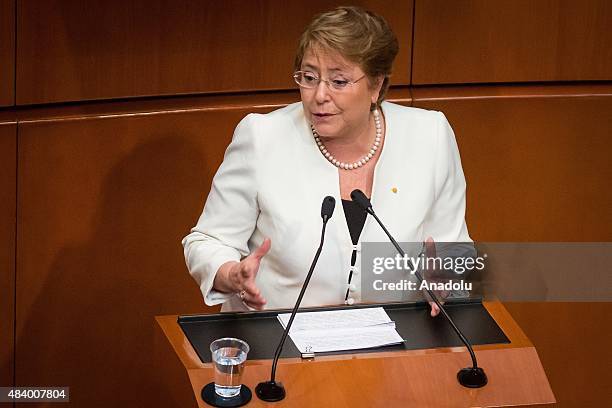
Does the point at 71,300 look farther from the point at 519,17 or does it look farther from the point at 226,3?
the point at 519,17

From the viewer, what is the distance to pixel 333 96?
3.13 meters

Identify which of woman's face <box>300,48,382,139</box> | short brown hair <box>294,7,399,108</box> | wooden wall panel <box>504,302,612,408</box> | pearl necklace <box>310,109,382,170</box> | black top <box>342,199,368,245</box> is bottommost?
wooden wall panel <box>504,302,612,408</box>

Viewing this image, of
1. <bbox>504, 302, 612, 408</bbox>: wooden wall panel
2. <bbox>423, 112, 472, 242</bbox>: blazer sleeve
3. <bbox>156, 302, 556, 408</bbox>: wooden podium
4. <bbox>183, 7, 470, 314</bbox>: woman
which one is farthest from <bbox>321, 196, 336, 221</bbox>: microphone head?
<bbox>504, 302, 612, 408</bbox>: wooden wall panel

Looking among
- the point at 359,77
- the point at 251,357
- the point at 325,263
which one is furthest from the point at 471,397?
the point at 359,77

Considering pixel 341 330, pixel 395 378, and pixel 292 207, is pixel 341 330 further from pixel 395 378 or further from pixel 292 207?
pixel 292 207

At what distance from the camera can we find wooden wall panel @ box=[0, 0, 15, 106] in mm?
3814

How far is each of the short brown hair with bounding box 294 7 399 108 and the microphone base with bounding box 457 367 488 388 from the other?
Answer: 2.94 ft

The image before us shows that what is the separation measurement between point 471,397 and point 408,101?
180cm

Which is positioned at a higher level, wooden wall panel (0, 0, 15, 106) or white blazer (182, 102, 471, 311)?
wooden wall panel (0, 0, 15, 106)

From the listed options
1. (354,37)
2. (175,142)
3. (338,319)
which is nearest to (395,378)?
(338,319)

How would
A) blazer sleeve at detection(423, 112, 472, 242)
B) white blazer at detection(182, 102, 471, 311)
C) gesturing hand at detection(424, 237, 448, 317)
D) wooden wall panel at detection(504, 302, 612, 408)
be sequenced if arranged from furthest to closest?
wooden wall panel at detection(504, 302, 612, 408) → blazer sleeve at detection(423, 112, 472, 242) → white blazer at detection(182, 102, 471, 311) → gesturing hand at detection(424, 237, 448, 317)

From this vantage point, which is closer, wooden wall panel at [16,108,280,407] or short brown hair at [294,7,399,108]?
short brown hair at [294,7,399,108]

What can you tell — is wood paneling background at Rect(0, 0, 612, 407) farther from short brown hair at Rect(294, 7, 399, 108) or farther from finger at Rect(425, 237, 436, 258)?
finger at Rect(425, 237, 436, 258)

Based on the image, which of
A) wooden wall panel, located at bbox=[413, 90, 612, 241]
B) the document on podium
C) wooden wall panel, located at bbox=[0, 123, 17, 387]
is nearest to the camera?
the document on podium
